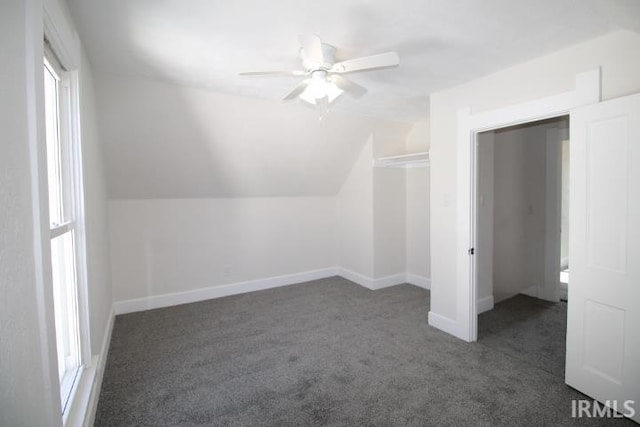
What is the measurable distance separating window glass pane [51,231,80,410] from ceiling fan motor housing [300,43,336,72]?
1787mm

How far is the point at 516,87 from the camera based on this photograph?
8.36 feet

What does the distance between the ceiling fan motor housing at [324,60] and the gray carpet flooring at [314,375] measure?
2.25 m

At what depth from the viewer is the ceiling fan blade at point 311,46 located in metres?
1.74

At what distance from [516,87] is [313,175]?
107 inches

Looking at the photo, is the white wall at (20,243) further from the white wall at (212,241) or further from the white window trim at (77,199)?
the white wall at (212,241)

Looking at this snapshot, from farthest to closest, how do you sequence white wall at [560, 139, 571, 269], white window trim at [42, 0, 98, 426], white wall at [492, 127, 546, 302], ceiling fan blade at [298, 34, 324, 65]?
white wall at [560, 139, 571, 269]
white wall at [492, 127, 546, 302]
ceiling fan blade at [298, 34, 324, 65]
white window trim at [42, 0, 98, 426]

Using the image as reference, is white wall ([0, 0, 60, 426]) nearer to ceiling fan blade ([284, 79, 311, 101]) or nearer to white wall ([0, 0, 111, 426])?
white wall ([0, 0, 111, 426])

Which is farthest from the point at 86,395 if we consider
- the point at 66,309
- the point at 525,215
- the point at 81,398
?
the point at 525,215

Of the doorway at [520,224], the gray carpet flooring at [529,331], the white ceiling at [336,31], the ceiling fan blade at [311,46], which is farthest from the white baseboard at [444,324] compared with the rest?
the ceiling fan blade at [311,46]

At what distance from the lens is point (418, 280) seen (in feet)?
15.3

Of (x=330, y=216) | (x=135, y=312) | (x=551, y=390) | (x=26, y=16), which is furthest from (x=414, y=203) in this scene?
(x=26, y=16)

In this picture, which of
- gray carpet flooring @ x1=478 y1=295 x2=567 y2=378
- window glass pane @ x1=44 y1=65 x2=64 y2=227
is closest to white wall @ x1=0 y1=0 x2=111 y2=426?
window glass pane @ x1=44 y1=65 x2=64 y2=227

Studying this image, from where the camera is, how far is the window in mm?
1767

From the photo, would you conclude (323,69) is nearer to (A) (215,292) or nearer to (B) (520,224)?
(A) (215,292)
